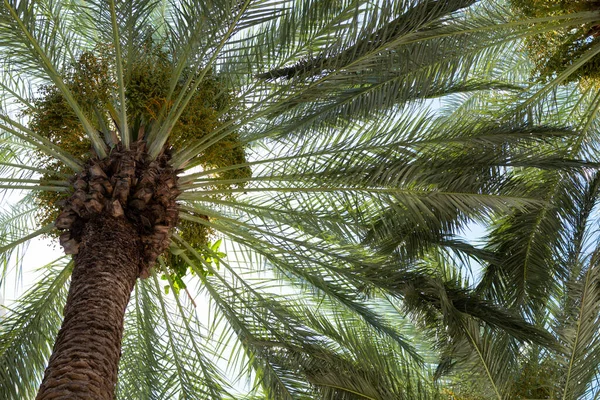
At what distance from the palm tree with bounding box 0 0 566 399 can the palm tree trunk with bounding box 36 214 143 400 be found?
0.03 metres

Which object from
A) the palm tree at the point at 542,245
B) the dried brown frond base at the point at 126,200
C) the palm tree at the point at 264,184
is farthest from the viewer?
the palm tree at the point at 264,184

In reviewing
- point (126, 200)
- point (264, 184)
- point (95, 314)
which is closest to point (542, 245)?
point (264, 184)

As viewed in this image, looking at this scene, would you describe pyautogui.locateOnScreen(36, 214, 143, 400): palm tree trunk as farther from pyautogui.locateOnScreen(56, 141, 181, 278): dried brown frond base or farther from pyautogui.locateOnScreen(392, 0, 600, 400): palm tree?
pyautogui.locateOnScreen(392, 0, 600, 400): palm tree

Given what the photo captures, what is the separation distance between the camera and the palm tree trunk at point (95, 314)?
4602 millimetres

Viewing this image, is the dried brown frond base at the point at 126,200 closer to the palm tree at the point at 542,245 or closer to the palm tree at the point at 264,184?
the palm tree at the point at 264,184

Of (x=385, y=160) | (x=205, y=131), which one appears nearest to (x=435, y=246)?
(x=385, y=160)

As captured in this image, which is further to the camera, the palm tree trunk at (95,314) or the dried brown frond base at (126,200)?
the dried brown frond base at (126,200)

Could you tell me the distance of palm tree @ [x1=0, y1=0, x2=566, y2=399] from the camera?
6168 millimetres

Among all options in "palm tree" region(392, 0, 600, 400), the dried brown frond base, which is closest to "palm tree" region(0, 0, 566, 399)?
the dried brown frond base

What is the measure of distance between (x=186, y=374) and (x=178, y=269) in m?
1.27

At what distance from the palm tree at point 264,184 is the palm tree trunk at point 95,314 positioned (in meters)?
0.03

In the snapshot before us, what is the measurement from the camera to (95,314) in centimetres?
517

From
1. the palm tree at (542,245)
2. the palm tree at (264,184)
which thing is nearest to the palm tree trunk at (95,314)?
the palm tree at (264,184)

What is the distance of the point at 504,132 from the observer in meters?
6.82
